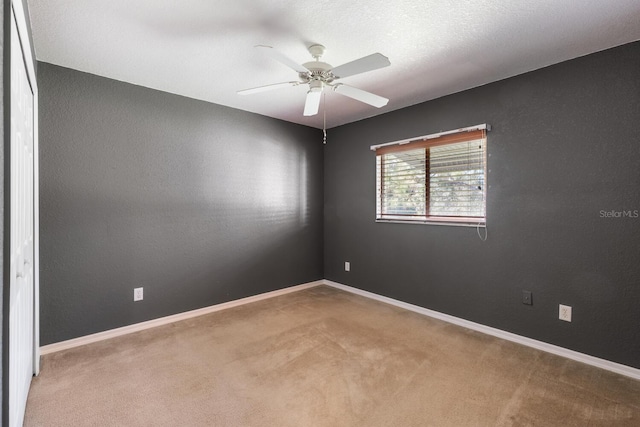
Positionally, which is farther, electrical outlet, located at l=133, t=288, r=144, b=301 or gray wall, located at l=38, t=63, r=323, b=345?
electrical outlet, located at l=133, t=288, r=144, b=301

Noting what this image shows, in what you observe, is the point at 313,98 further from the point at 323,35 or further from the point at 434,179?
the point at 434,179

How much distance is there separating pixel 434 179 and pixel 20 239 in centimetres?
326

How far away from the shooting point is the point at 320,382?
2.08 meters

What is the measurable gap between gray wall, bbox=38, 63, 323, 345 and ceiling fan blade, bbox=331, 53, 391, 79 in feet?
6.26

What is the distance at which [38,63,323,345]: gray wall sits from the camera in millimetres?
2539

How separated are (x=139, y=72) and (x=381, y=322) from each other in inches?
123

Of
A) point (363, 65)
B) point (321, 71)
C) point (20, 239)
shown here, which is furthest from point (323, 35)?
point (20, 239)

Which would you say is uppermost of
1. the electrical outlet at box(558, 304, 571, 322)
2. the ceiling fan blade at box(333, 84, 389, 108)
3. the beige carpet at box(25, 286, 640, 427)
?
the ceiling fan blade at box(333, 84, 389, 108)

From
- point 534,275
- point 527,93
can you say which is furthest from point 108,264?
point 527,93

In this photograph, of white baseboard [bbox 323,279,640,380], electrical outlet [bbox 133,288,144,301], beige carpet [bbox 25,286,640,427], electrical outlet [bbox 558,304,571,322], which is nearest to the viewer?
beige carpet [bbox 25,286,640,427]

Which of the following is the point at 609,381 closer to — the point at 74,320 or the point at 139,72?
the point at 74,320

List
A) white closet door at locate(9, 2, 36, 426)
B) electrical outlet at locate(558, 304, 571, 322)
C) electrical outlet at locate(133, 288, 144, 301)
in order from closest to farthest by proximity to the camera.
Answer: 1. white closet door at locate(9, 2, 36, 426)
2. electrical outlet at locate(558, 304, 571, 322)
3. electrical outlet at locate(133, 288, 144, 301)

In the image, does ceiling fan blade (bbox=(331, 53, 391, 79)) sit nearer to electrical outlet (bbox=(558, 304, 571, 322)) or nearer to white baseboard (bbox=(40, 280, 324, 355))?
electrical outlet (bbox=(558, 304, 571, 322))

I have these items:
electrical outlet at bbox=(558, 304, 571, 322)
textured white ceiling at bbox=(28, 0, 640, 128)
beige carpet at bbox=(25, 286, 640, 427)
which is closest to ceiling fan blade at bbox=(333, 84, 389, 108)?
textured white ceiling at bbox=(28, 0, 640, 128)
